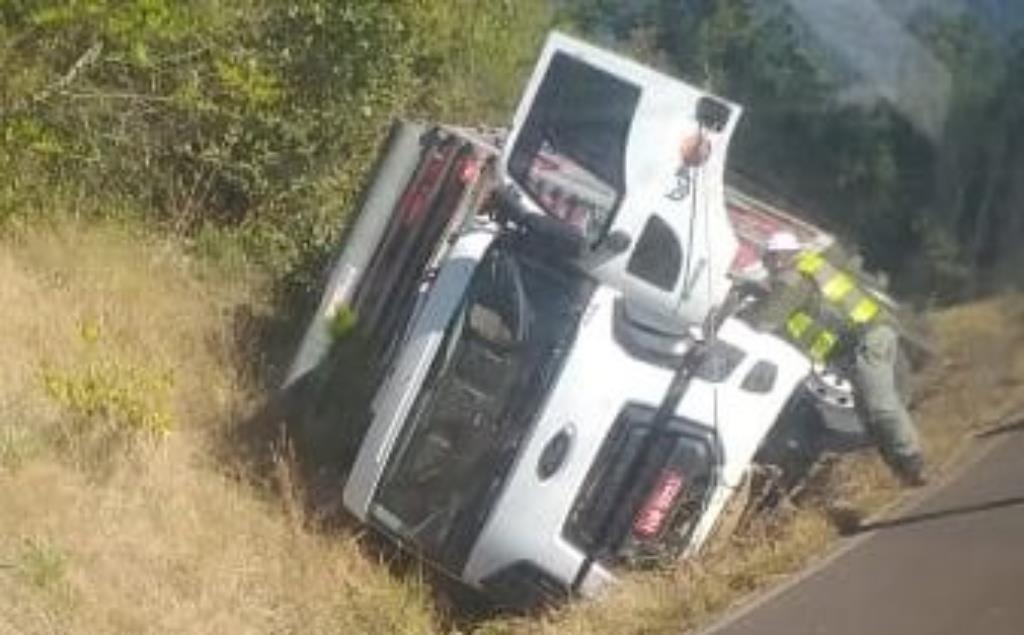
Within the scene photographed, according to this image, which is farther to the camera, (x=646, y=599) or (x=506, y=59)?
(x=506, y=59)

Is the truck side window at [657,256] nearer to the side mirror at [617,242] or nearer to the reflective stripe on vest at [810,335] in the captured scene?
the side mirror at [617,242]

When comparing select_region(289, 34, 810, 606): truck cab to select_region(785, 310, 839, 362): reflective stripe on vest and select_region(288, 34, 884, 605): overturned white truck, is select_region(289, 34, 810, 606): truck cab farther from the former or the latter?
select_region(785, 310, 839, 362): reflective stripe on vest

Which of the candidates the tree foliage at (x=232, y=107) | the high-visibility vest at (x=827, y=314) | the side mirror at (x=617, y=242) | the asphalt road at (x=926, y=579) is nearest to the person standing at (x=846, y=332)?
the high-visibility vest at (x=827, y=314)

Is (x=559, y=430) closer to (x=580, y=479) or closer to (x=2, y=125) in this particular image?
(x=580, y=479)

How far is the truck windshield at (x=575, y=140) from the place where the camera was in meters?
9.46

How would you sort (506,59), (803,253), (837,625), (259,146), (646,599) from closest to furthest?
1. (837,625)
2. (646,599)
3. (803,253)
4. (259,146)
5. (506,59)

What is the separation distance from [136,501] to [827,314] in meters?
3.39

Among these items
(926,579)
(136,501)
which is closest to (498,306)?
(136,501)

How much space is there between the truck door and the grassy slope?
123 centimetres

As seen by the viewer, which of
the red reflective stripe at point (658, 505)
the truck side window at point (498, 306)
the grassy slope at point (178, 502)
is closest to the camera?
the grassy slope at point (178, 502)

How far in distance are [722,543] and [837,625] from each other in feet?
5.61

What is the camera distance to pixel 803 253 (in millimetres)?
9523

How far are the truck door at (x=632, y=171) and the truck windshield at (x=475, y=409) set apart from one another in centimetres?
45

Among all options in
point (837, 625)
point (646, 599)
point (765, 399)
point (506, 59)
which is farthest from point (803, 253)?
point (506, 59)
